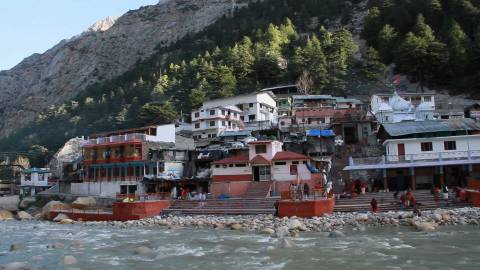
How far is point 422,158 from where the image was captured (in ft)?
129

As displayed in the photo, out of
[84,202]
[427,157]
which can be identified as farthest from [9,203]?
[427,157]

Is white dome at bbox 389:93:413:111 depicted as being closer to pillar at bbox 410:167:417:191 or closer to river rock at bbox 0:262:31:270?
pillar at bbox 410:167:417:191

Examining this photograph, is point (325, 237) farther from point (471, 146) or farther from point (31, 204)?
point (31, 204)

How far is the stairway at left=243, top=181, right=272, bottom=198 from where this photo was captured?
38.9m

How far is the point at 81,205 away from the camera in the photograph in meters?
45.6

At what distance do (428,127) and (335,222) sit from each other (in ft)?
56.1

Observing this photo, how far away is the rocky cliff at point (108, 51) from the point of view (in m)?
165

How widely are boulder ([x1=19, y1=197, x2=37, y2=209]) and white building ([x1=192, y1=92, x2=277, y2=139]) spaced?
21.9 metres

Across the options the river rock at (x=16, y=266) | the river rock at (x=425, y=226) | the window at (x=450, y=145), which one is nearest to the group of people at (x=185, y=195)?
the river rock at (x=425, y=226)

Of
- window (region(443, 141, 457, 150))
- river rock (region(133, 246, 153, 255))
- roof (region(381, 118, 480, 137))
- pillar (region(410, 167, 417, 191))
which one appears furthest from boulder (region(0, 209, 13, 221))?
window (region(443, 141, 457, 150))

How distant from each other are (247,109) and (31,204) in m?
31.7

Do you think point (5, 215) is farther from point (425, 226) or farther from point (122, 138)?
point (425, 226)

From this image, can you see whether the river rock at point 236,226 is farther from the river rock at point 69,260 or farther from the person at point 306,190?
the river rock at point 69,260

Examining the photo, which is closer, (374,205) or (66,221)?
(374,205)
